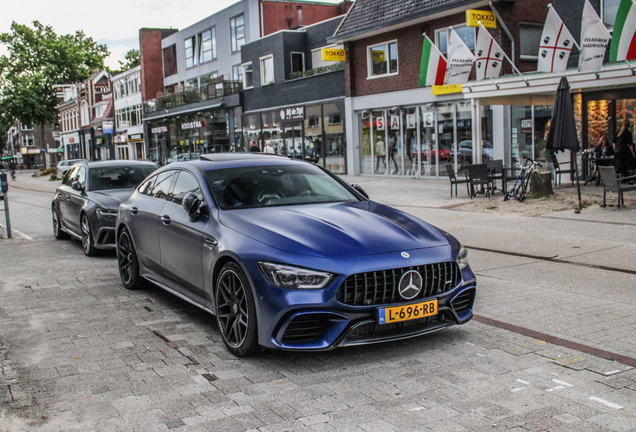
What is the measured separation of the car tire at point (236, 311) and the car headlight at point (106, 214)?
5354 millimetres

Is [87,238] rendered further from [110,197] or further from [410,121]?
[410,121]

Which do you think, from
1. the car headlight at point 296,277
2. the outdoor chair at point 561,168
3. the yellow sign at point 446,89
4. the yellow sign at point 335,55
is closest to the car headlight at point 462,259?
the car headlight at point 296,277

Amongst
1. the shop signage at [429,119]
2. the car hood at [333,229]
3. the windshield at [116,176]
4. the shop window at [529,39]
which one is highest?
the shop window at [529,39]

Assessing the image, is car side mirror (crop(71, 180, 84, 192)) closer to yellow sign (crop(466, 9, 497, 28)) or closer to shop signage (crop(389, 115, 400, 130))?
yellow sign (crop(466, 9, 497, 28))

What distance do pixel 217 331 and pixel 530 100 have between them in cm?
1598

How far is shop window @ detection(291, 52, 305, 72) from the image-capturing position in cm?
3325

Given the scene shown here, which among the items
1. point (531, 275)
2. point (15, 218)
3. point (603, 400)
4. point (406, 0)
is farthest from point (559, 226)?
point (406, 0)

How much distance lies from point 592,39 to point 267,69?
21.8 metres

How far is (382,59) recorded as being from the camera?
26.4 metres

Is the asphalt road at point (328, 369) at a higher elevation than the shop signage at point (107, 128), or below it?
below

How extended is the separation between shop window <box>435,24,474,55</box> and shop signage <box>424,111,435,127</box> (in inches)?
91.9

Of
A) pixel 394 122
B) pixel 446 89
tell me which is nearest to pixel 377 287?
pixel 446 89

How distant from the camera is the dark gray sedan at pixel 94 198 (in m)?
9.84

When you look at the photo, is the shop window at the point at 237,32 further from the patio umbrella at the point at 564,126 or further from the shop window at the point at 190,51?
the patio umbrella at the point at 564,126
